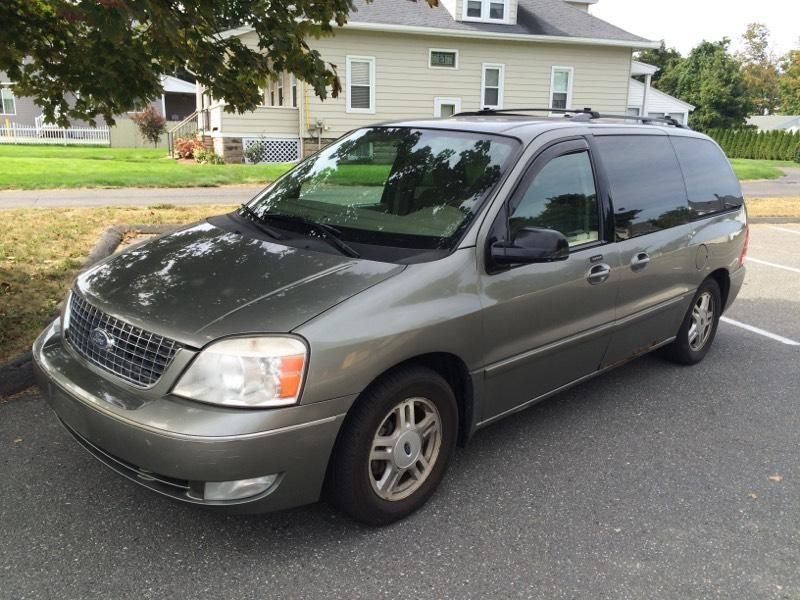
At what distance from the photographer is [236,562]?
2.80 meters

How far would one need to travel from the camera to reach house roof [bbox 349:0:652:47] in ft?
72.3

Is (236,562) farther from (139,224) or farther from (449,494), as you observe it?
(139,224)

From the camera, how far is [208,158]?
22578mm

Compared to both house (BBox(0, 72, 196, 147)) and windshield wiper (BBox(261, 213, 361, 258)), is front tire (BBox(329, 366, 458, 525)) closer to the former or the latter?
windshield wiper (BBox(261, 213, 361, 258))

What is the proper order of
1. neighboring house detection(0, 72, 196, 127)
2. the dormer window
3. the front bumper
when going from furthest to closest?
1. neighboring house detection(0, 72, 196, 127)
2. the dormer window
3. the front bumper

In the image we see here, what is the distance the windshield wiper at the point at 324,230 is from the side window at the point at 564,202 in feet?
2.73

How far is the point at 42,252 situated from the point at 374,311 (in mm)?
5900

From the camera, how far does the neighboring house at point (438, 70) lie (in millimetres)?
22219

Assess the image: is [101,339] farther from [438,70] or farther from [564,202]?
[438,70]

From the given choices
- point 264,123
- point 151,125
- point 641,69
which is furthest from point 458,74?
point 151,125

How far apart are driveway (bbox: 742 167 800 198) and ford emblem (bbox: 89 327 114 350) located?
18202 millimetres

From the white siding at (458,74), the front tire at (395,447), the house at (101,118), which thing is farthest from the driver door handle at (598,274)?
the house at (101,118)

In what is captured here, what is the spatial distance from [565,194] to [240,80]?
2.99 metres

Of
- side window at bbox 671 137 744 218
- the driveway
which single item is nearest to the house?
the driveway
